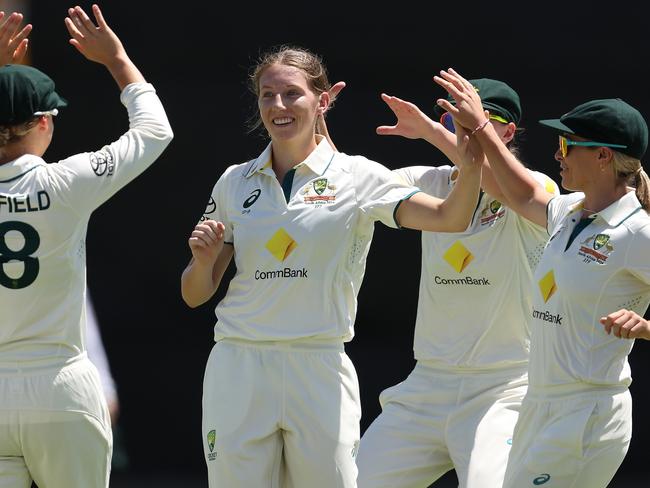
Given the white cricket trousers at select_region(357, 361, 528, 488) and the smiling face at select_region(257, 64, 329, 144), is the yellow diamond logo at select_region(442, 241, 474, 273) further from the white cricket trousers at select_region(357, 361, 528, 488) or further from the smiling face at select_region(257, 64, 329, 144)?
the smiling face at select_region(257, 64, 329, 144)

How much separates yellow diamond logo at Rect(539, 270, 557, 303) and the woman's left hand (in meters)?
0.34

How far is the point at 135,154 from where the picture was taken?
12.2 ft

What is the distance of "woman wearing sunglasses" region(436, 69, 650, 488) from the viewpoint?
3844mm

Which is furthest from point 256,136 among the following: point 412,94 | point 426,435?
point 426,435

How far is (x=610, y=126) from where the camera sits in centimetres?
396

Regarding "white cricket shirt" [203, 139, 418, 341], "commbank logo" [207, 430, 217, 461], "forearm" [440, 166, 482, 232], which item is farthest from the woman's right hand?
"forearm" [440, 166, 482, 232]

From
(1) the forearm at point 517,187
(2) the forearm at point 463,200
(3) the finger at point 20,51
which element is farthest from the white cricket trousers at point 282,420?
(3) the finger at point 20,51

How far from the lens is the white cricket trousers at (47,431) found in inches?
141

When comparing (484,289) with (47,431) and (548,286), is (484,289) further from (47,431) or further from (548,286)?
(47,431)

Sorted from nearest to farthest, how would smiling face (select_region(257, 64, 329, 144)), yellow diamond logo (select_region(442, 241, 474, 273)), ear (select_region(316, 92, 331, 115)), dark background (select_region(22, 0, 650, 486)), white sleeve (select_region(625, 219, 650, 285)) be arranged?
1. white sleeve (select_region(625, 219, 650, 285))
2. smiling face (select_region(257, 64, 329, 144))
3. ear (select_region(316, 92, 331, 115))
4. yellow diamond logo (select_region(442, 241, 474, 273))
5. dark background (select_region(22, 0, 650, 486))

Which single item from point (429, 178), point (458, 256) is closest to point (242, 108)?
point (429, 178)

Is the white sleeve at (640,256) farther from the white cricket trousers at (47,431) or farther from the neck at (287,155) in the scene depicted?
the white cricket trousers at (47,431)

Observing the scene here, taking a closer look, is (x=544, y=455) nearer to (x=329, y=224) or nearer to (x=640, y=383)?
(x=329, y=224)

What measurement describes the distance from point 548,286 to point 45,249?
1.43 meters
